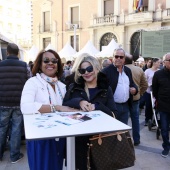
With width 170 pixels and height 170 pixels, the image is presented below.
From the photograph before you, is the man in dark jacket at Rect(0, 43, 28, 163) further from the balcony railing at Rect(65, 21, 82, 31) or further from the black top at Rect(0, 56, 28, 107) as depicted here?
the balcony railing at Rect(65, 21, 82, 31)

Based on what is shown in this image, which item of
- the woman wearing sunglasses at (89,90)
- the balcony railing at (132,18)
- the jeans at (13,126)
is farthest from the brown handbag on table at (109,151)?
the balcony railing at (132,18)

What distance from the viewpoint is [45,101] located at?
242cm

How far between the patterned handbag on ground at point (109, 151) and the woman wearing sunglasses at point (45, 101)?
15.1 inches

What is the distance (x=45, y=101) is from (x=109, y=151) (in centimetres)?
75

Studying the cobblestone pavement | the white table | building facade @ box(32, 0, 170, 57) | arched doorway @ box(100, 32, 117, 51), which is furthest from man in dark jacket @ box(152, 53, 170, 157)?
arched doorway @ box(100, 32, 117, 51)

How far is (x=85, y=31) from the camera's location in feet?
86.8

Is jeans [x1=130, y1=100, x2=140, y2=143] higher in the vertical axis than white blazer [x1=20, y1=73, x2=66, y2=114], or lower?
lower

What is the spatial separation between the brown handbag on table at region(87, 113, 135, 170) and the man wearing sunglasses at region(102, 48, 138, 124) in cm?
179

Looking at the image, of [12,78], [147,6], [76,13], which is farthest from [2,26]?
[12,78]

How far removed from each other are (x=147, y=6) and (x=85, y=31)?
6579 millimetres

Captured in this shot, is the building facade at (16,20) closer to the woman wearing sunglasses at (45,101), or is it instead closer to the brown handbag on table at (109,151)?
the woman wearing sunglasses at (45,101)

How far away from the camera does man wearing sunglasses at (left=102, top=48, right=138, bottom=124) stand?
3.88 m

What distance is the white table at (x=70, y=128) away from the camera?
5.53 ft

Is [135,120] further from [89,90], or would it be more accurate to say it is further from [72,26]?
[72,26]
